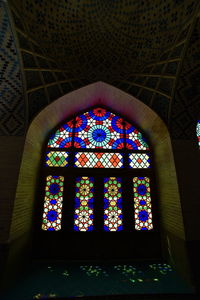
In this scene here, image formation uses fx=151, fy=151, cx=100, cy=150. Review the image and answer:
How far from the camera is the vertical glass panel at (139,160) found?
438 cm

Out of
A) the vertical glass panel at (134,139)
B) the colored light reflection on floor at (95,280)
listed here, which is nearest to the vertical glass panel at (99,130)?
the vertical glass panel at (134,139)

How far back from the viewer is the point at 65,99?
3945 millimetres

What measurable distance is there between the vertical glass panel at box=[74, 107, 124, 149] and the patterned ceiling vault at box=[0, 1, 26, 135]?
1.62 metres

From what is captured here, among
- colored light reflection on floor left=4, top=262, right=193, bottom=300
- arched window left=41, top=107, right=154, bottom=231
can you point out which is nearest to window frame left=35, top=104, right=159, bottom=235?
arched window left=41, top=107, right=154, bottom=231

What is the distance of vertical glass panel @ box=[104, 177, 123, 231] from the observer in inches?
153

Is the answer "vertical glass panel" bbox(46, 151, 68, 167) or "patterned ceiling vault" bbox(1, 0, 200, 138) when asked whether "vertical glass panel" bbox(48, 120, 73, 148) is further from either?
"patterned ceiling vault" bbox(1, 0, 200, 138)

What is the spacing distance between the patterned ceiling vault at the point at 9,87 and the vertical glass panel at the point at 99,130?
1625 mm

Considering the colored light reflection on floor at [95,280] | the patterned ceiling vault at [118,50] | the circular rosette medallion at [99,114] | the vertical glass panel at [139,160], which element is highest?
the patterned ceiling vault at [118,50]

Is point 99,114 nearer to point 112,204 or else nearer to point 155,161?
point 155,161

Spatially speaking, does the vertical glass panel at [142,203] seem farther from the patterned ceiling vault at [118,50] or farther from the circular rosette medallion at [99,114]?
the circular rosette medallion at [99,114]

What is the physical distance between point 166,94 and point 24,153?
3.59 metres

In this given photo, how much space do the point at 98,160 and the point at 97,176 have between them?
1.52ft

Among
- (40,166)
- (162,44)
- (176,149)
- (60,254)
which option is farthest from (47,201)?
(162,44)

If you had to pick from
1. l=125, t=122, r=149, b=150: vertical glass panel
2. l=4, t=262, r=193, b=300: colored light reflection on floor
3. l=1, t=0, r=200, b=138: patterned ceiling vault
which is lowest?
l=4, t=262, r=193, b=300: colored light reflection on floor
